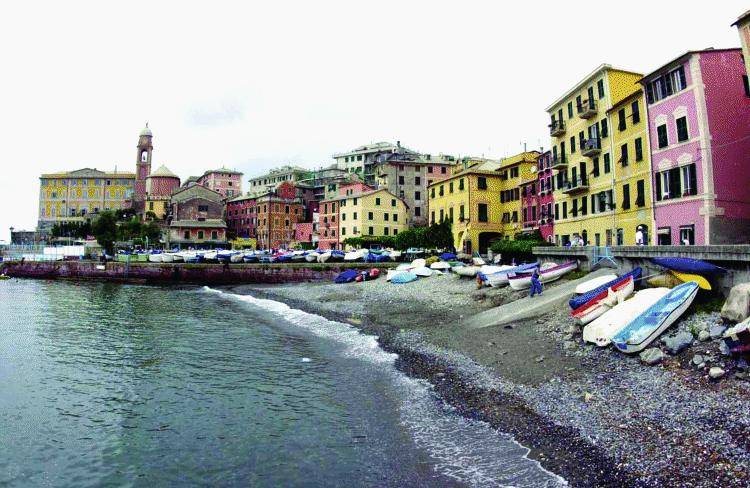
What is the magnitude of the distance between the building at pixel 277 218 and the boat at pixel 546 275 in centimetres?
8441

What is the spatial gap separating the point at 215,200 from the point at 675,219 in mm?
103362

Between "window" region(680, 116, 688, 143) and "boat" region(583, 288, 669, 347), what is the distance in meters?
19.9

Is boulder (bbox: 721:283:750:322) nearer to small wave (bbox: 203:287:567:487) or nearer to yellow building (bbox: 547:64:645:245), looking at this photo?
small wave (bbox: 203:287:567:487)

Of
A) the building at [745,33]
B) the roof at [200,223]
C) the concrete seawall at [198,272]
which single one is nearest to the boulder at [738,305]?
the building at [745,33]

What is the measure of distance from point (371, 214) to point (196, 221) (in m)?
44.9

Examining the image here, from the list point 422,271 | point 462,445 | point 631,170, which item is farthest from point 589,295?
point 422,271

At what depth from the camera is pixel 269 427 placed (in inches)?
492

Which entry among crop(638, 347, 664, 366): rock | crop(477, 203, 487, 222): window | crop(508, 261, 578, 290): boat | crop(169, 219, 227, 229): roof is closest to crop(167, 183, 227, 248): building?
A: crop(169, 219, 227, 229): roof

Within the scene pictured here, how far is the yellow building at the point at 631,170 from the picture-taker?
3597 centimetres

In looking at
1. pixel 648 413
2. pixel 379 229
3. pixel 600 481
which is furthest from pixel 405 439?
pixel 379 229

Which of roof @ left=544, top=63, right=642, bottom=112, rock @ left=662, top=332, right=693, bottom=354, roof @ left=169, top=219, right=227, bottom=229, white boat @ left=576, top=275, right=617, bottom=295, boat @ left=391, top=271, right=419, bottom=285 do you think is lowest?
rock @ left=662, top=332, right=693, bottom=354

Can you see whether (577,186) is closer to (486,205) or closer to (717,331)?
(486,205)

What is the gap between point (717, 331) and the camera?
13039mm

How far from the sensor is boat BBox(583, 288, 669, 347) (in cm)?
1550
